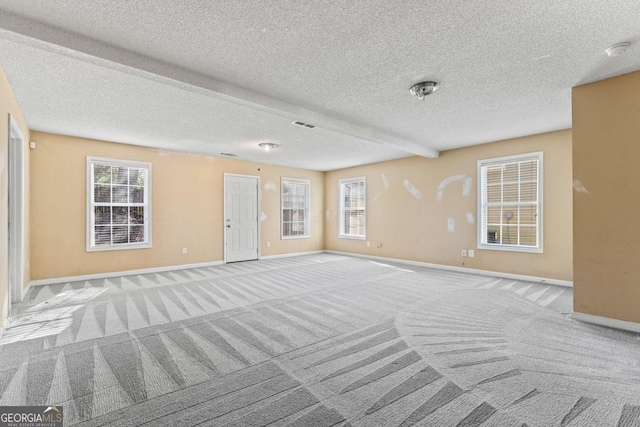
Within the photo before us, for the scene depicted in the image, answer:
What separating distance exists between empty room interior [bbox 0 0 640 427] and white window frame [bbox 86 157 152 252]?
3cm

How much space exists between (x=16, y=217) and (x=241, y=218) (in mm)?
3986

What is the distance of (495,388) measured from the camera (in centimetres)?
189

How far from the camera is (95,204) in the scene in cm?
523

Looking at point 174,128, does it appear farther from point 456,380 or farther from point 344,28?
point 456,380

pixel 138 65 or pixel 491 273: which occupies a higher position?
pixel 138 65

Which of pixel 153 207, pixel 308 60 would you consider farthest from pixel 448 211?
pixel 153 207

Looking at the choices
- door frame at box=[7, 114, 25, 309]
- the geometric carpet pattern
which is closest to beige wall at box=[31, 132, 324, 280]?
door frame at box=[7, 114, 25, 309]

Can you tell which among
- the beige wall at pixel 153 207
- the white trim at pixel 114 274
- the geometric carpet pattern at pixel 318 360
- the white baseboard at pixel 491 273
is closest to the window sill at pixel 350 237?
the white baseboard at pixel 491 273

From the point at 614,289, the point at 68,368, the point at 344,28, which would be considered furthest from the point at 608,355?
the point at 68,368

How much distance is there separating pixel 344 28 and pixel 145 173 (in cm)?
525

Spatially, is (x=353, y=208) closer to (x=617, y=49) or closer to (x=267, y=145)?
(x=267, y=145)

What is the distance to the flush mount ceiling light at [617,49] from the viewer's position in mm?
2307

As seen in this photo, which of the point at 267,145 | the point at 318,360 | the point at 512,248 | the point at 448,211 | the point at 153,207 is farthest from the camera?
the point at 448,211

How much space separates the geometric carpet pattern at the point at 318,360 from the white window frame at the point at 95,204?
1.30 m
